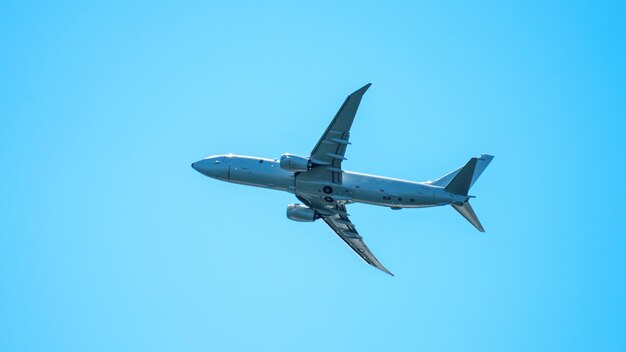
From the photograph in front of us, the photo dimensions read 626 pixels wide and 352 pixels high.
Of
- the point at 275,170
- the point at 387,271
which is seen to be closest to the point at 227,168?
the point at 275,170

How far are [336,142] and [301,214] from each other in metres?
10.8

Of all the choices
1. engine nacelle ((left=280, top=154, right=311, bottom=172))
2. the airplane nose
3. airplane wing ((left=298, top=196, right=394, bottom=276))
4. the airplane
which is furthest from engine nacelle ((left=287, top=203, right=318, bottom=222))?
engine nacelle ((left=280, top=154, right=311, bottom=172))

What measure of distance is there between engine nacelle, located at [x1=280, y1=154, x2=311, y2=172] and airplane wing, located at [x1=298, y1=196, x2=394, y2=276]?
6.02 meters

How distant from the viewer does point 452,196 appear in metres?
63.4

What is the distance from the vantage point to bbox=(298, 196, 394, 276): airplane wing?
70.4 m

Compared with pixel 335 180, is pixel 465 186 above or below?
below

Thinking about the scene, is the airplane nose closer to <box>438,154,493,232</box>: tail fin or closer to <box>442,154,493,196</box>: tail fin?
<box>438,154,493,232</box>: tail fin

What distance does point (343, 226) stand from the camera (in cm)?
7331

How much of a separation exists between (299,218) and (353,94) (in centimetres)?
1527

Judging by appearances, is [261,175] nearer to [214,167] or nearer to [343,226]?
[214,167]

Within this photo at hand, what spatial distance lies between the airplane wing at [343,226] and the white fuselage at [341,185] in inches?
122

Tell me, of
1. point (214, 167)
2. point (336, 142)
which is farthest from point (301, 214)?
point (336, 142)

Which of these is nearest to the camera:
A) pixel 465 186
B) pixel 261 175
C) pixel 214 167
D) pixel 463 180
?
pixel 463 180

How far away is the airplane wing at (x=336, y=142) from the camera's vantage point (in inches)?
2366
